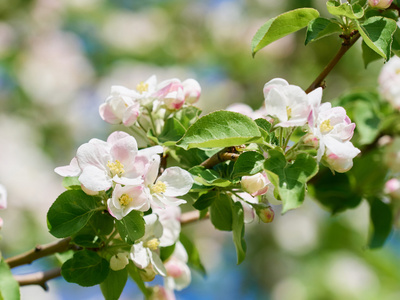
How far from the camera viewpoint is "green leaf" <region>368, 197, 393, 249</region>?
1168 mm


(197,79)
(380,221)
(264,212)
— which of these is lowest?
(197,79)

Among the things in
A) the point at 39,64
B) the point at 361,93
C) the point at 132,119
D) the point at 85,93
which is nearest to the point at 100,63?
the point at 85,93

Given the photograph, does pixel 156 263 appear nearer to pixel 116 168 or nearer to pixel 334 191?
pixel 116 168

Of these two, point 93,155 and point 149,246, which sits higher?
point 93,155

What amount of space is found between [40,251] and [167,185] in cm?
27

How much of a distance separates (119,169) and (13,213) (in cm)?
219

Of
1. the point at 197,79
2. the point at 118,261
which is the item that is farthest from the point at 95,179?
the point at 197,79

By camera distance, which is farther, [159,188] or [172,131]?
[172,131]

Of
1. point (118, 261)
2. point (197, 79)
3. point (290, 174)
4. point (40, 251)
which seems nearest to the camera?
point (290, 174)

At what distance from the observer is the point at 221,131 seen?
27.4 inches

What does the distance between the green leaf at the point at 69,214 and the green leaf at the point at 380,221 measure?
0.66 metres

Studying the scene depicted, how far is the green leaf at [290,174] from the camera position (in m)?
0.63

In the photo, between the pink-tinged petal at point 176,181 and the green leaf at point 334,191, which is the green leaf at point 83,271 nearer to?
the pink-tinged petal at point 176,181

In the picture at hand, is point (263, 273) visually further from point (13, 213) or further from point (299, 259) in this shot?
point (13, 213)
